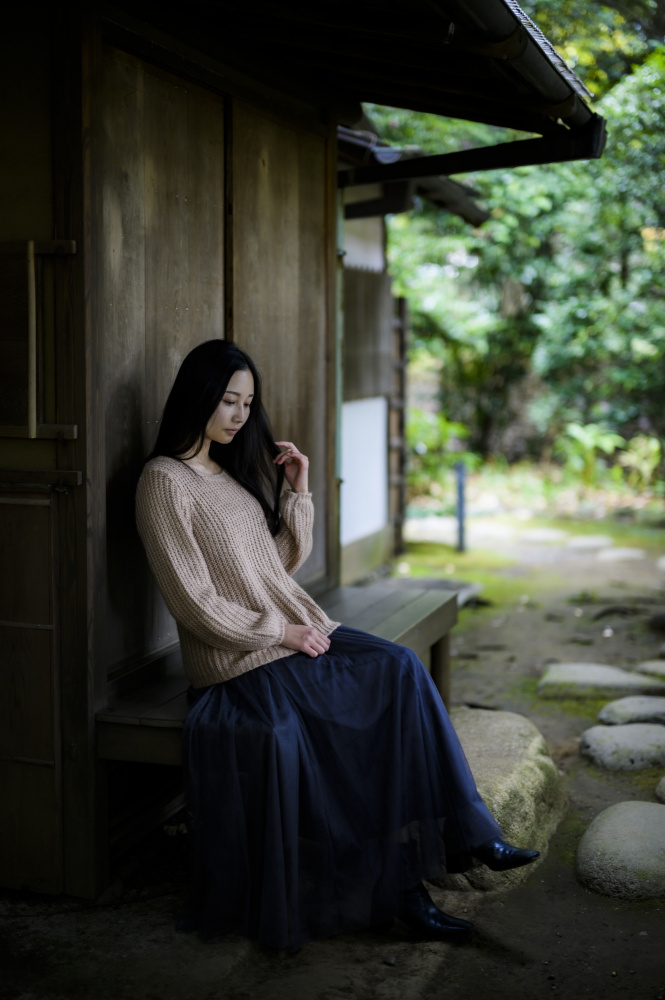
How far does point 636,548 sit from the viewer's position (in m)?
10.0

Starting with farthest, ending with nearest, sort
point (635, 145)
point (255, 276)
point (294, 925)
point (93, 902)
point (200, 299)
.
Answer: point (635, 145), point (255, 276), point (200, 299), point (93, 902), point (294, 925)

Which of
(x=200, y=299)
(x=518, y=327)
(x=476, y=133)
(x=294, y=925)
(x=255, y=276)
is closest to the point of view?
(x=294, y=925)

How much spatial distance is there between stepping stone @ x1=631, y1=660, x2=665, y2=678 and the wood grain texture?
233cm

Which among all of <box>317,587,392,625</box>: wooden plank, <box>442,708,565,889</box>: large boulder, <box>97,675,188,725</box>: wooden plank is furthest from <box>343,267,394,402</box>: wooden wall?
<box>97,675,188,725</box>: wooden plank

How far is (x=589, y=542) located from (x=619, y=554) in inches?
25.7

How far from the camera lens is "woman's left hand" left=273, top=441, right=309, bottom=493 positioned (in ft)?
11.9

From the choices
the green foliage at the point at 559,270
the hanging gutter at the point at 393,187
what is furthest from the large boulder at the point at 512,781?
the green foliage at the point at 559,270

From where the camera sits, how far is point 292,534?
3.58m

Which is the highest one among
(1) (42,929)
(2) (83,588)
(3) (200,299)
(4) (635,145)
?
(4) (635,145)

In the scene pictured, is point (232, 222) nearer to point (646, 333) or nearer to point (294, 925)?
point (294, 925)

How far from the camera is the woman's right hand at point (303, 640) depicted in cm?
318

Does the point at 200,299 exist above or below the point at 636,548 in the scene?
above

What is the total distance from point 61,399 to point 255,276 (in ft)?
4.41

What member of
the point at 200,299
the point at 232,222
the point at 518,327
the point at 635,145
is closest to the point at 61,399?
the point at 200,299
